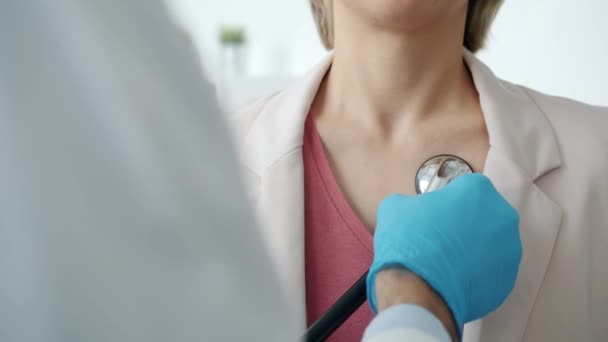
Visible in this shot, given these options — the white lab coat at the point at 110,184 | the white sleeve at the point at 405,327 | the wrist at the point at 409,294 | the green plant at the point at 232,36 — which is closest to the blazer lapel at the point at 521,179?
the wrist at the point at 409,294

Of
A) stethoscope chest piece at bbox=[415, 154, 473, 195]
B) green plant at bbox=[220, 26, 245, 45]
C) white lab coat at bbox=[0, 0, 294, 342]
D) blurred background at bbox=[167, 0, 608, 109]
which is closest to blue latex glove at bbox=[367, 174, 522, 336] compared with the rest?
stethoscope chest piece at bbox=[415, 154, 473, 195]

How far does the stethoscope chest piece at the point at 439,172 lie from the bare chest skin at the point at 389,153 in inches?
0.5

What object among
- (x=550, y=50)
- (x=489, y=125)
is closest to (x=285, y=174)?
(x=489, y=125)

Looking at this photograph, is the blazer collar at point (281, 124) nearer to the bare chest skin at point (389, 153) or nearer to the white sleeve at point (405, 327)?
the bare chest skin at point (389, 153)

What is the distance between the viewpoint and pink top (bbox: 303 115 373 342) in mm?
845

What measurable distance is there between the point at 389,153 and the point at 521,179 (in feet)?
0.53

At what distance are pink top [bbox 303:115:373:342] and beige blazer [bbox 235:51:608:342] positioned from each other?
31mm

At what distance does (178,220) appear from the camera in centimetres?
28

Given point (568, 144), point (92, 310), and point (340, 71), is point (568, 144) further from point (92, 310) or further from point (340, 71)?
point (92, 310)

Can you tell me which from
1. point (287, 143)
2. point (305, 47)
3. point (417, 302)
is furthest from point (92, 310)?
point (305, 47)

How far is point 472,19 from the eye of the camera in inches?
40.4

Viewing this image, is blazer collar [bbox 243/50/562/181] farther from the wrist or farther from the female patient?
the wrist

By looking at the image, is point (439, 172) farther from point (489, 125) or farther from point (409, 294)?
point (409, 294)

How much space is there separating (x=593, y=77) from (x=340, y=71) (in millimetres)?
1163
